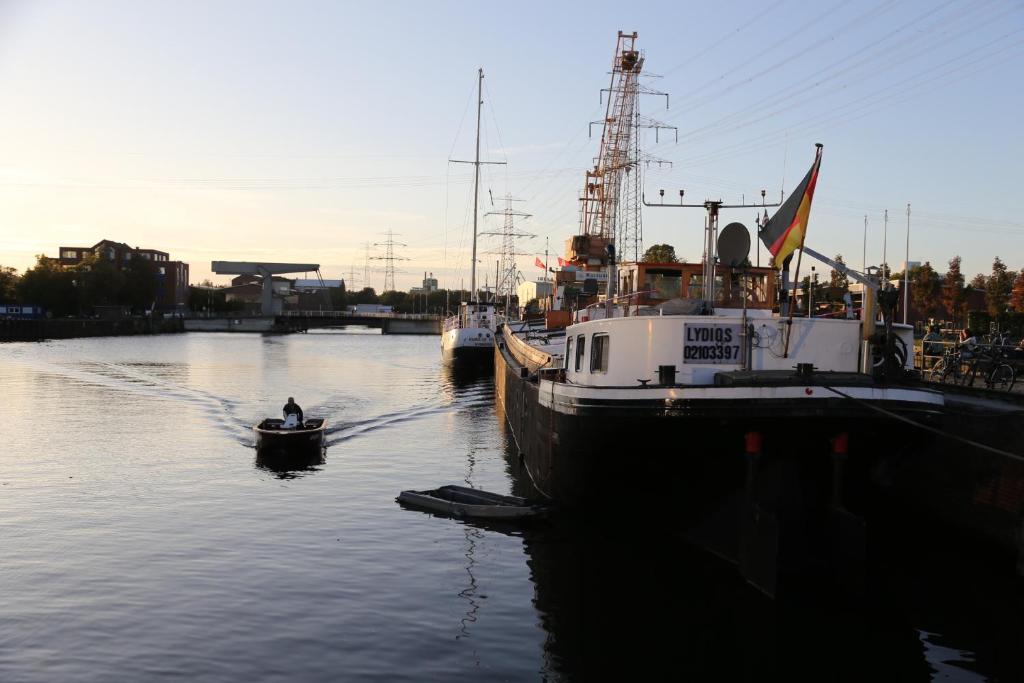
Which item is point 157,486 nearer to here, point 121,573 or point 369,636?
point 121,573

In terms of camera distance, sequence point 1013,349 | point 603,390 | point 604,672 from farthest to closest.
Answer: point 1013,349
point 603,390
point 604,672

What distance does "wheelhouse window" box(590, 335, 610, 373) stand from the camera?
20.4 m

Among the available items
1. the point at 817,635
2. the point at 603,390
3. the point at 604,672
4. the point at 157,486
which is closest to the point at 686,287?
the point at 603,390

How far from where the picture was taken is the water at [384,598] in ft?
48.0

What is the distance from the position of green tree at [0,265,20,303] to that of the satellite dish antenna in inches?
6561

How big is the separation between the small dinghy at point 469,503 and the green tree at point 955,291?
172 feet

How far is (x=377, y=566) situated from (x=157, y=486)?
37.4 feet

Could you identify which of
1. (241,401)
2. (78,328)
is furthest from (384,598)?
(78,328)

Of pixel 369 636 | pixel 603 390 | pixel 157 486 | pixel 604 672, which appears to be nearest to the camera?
pixel 604 672

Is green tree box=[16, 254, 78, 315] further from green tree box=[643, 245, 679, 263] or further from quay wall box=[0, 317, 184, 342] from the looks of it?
green tree box=[643, 245, 679, 263]

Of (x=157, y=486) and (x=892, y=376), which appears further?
(x=157, y=486)

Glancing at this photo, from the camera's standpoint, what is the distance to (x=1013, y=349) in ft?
105

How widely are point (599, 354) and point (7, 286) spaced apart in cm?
16596

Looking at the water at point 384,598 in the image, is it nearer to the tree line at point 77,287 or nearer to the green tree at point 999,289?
the green tree at point 999,289
